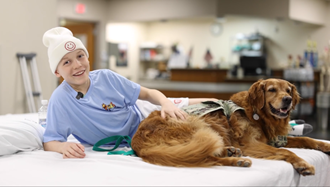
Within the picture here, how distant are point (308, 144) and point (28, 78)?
12.1ft

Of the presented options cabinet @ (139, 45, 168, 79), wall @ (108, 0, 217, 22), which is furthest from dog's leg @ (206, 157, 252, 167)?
cabinet @ (139, 45, 168, 79)

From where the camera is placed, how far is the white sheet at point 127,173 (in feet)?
4.72

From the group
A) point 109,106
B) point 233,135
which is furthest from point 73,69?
point 233,135

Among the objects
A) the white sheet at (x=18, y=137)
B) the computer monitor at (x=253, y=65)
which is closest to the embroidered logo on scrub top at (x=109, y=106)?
the white sheet at (x=18, y=137)

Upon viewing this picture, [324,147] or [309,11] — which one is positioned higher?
[309,11]

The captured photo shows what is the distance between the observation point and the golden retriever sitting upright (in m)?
1.69

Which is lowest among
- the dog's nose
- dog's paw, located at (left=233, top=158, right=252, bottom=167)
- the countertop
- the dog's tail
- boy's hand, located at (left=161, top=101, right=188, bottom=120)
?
the countertop

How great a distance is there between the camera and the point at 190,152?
1650 mm

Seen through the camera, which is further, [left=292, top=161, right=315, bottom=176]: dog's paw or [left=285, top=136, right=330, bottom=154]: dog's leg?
[left=285, top=136, right=330, bottom=154]: dog's leg

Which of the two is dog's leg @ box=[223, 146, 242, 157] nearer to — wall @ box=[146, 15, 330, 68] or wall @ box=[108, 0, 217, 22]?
wall @ box=[108, 0, 217, 22]

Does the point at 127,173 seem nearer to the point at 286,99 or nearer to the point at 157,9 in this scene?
the point at 286,99

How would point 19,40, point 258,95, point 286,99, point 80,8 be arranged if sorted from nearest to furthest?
point 286,99 → point 258,95 → point 19,40 → point 80,8

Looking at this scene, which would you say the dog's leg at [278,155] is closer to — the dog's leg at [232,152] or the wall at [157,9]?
the dog's leg at [232,152]

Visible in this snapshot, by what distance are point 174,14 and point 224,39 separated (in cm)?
269
